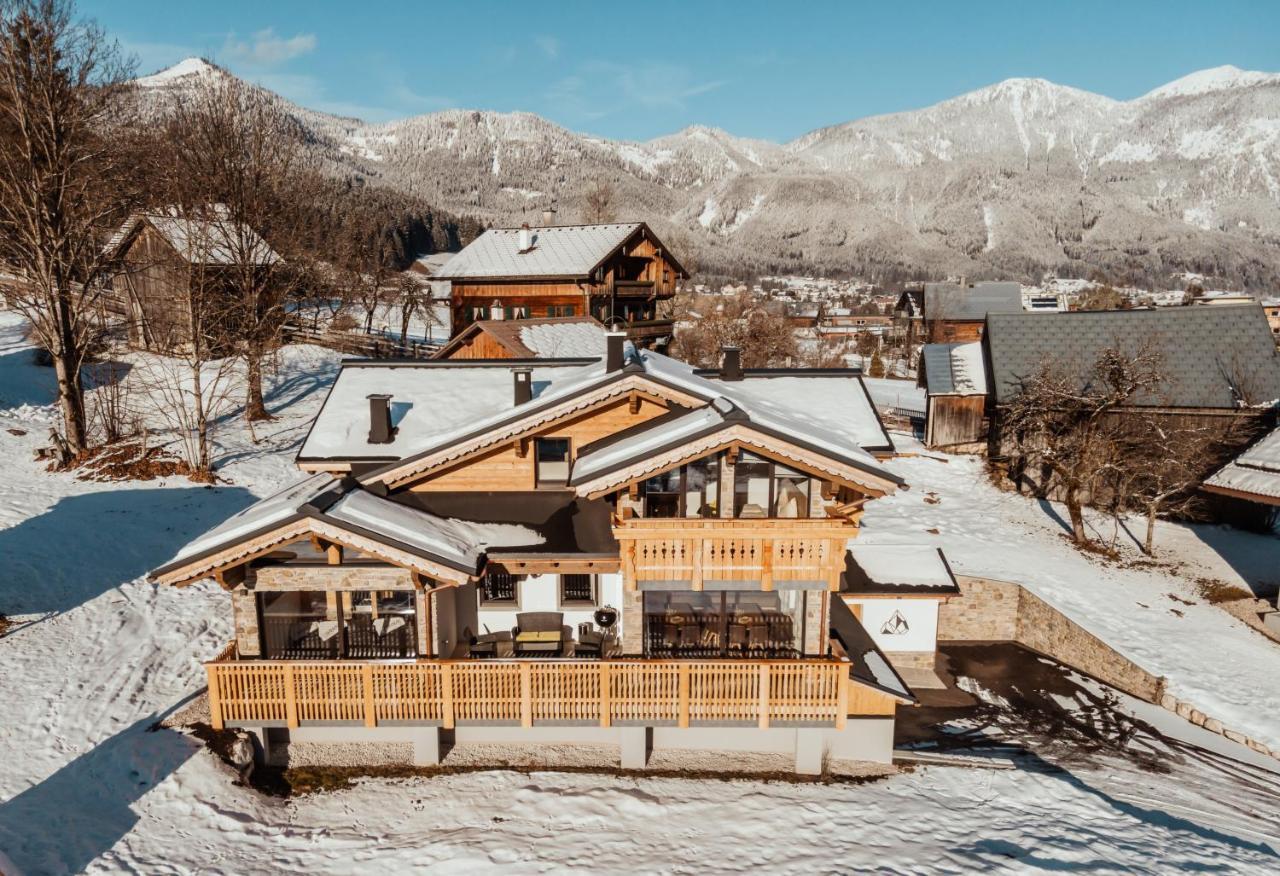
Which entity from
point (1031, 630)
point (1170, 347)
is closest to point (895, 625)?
point (1031, 630)

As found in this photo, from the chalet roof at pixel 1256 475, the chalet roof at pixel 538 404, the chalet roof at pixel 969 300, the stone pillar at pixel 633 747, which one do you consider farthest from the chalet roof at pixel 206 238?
the chalet roof at pixel 969 300

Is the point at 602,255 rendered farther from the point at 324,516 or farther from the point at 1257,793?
the point at 1257,793

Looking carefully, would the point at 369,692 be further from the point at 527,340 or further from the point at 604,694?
the point at 527,340

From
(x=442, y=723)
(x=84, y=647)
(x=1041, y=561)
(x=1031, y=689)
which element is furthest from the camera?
(x=1041, y=561)

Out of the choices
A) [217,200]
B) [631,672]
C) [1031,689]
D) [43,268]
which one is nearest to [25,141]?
[43,268]

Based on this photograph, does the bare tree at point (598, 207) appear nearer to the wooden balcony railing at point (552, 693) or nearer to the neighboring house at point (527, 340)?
the neighboring house at point (527, 340)
